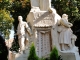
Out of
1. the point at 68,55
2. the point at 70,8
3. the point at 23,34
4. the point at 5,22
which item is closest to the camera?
the point at 68,55

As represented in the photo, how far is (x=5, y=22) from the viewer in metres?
22.8

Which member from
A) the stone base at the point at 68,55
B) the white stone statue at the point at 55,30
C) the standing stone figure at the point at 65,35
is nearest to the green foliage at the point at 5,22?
the white stone statue at the point at 55,30

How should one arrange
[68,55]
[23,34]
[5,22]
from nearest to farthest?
[68,55] < [23,34] < [5,22]

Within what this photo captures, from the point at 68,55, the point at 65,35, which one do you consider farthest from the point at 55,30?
the point at 68,55

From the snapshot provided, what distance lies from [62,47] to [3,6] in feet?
26.2

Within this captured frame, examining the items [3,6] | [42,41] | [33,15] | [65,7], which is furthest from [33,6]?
[65,7]

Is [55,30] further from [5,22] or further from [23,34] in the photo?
[5,22]

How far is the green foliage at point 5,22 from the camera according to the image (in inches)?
878

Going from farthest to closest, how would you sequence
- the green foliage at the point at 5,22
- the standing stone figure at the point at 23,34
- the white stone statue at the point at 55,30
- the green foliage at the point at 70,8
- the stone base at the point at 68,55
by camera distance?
the green foliage at the point at 70,8
the green foliage at the point at 5,22
the white stone statue at the point at 55,30
the standing stone figure at the point at 23,34
the stone base at the point at 68,55

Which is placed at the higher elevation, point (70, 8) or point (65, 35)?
point (70, 8)

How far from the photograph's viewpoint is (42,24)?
16.3m

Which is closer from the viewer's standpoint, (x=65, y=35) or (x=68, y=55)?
(x=68, y=55)

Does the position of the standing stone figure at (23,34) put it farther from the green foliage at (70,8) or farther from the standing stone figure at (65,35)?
the green foliage at (70,8)

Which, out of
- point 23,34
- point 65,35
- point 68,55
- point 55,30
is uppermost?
point 55,30
